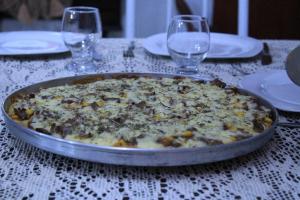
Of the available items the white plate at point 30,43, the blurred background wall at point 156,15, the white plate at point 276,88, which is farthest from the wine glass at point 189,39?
the blurred background wall at point 156,15

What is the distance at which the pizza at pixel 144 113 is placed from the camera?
0.56 meters

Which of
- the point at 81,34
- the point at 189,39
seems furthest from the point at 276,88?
the point at 81,34

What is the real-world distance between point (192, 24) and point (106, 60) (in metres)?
0.30

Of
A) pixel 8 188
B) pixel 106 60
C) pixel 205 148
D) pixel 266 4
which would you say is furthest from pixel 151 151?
pixel 266 4

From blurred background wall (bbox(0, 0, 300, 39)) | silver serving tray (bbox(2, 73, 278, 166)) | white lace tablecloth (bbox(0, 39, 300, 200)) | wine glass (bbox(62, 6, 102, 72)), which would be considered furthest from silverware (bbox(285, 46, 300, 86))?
blurred background wall (bbox(0, 0, 300, 39))

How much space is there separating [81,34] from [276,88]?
46 cm

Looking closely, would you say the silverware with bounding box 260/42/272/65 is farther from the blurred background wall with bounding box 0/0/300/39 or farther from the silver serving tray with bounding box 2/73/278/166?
the blurred background wall with bounding box 0/0/300/39

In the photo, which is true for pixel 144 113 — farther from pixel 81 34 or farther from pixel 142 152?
pixel 81 34

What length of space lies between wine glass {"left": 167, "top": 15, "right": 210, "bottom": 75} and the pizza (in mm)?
151

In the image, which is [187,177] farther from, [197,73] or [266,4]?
[266,4]

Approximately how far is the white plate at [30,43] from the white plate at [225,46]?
0.25 m

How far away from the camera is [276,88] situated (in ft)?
2.88

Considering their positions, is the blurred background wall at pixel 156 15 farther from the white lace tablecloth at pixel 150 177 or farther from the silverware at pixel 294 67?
the white lace tablecloth at pixel 150 177

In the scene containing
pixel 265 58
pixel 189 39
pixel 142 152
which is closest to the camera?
pixel 142 152
